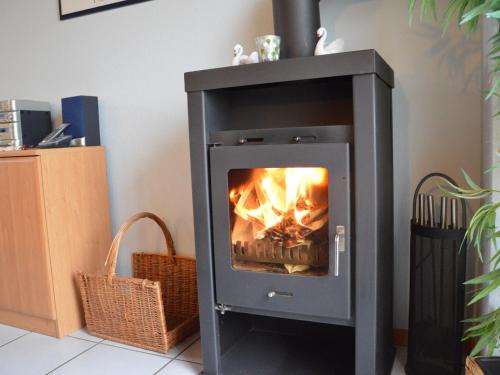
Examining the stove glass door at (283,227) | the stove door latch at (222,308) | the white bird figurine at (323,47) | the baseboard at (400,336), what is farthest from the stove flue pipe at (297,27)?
the baseboard at (400,336)

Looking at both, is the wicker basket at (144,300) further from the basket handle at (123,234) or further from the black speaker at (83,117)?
the black speaker at (83,117)

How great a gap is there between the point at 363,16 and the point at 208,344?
126 cm

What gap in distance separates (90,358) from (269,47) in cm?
131

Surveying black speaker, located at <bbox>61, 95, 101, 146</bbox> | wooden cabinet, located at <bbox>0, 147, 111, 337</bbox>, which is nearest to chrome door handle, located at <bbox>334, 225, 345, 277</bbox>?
wooden cabinet, located at <bbox>0, 147, 111, 337</bbox>

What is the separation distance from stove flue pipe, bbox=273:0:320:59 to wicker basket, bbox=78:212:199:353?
37.1 inches

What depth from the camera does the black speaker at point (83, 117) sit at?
2.09 metres

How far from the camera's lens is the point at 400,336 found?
164 cm

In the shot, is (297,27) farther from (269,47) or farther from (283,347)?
(283,347)

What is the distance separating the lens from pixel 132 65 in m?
2.06

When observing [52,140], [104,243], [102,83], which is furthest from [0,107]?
[104,243]

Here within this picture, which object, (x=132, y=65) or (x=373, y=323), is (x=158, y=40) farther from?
(x=373, y=323)

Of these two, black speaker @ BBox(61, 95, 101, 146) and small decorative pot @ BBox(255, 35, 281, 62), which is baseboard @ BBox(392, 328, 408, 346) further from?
black speaker @ BBox(61, 95, 101, 146)

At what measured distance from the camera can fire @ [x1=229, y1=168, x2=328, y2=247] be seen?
1331 mm

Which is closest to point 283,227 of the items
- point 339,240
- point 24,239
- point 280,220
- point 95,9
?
point 280,220
